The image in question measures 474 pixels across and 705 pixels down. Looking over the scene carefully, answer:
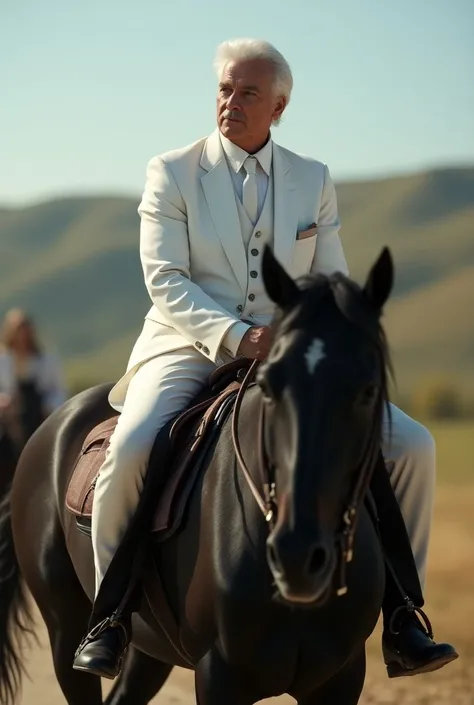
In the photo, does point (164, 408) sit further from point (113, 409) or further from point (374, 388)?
point (374, 388)

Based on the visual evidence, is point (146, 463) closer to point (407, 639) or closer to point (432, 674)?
point (407, 639)

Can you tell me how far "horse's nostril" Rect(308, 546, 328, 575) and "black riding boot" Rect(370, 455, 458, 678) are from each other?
1.24 metres

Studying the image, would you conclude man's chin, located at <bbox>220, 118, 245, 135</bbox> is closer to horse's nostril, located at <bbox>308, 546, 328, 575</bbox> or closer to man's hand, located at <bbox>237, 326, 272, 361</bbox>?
man's hand, located at <bbox>237, 326, 272, 361</bbox>

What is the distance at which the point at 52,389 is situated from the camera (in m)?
13.7

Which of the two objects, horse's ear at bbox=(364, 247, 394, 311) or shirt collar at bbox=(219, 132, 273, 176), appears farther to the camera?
shirt collar at bbox=(219, 132, 273, 176)

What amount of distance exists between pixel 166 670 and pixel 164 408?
6.08 ft

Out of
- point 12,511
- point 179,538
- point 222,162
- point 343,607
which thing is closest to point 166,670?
point 12,511

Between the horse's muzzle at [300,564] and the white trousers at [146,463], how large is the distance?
1.44 meters

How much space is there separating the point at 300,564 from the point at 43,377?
10179 mm

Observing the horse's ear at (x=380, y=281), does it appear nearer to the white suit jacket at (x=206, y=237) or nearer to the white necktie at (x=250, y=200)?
the white suit jacket at (x=206, y=237)

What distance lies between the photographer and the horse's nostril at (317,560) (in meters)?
3.84

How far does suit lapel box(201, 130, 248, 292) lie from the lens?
5598 mm

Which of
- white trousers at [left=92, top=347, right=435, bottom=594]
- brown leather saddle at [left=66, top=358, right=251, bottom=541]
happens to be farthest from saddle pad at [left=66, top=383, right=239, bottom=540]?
white trousers at [left=92, top=347, right=435, bottom=594]

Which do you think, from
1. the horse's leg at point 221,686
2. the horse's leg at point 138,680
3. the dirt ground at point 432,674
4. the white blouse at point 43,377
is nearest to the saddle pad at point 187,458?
the horse's leg at point 221,686
